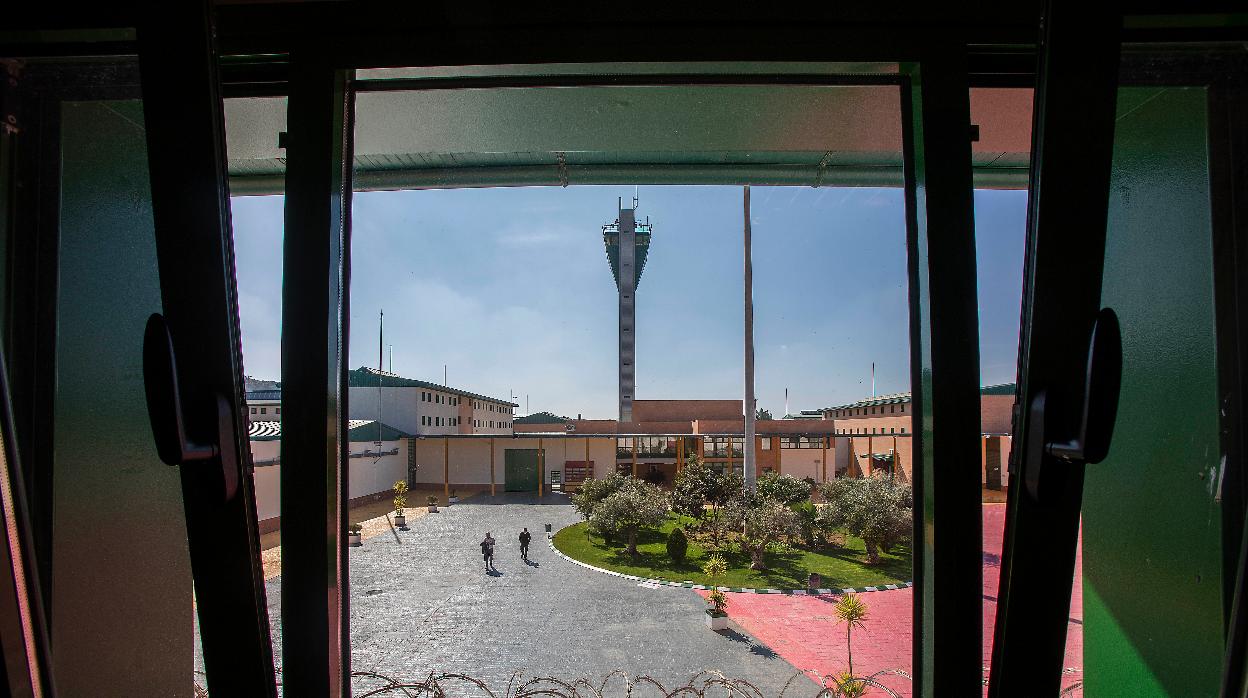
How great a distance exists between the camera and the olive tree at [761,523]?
3000mm

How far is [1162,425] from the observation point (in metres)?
0.76

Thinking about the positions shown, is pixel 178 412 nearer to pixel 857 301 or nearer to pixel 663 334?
pixel 857 301

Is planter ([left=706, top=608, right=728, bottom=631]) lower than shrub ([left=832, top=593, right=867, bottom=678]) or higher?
lower

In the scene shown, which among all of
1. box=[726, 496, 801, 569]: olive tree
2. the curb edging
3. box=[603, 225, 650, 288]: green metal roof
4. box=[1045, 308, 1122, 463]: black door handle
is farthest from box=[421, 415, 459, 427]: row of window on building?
box=[726, 496, 801, 569]: olive tree

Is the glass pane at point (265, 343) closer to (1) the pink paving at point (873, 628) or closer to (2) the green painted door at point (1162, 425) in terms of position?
(1) the pink paving at point (873, 628)

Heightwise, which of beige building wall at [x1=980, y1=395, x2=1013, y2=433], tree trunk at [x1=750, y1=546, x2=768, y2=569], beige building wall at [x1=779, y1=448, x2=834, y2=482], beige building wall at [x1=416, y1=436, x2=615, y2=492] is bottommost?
tree trunk at [x1=750, y1=546, x2=768, y2=569]

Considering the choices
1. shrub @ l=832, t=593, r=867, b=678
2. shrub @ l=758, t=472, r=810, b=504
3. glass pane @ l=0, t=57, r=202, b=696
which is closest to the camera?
glass pane @ l=0, t=57, r=202, b=696

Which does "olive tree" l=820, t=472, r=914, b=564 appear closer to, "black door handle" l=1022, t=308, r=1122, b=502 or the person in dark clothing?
"black door handle" l=1022, t=308, r=1122, b=502

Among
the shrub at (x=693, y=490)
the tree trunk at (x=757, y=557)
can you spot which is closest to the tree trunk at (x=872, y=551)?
the tree trunk at (x=757, y=557)

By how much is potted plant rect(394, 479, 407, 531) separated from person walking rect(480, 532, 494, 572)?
46cm

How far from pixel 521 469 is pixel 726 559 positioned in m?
1.11

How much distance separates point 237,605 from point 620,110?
2.83 ft

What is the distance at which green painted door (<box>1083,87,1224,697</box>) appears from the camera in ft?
2.33

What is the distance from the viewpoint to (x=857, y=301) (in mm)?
1146
